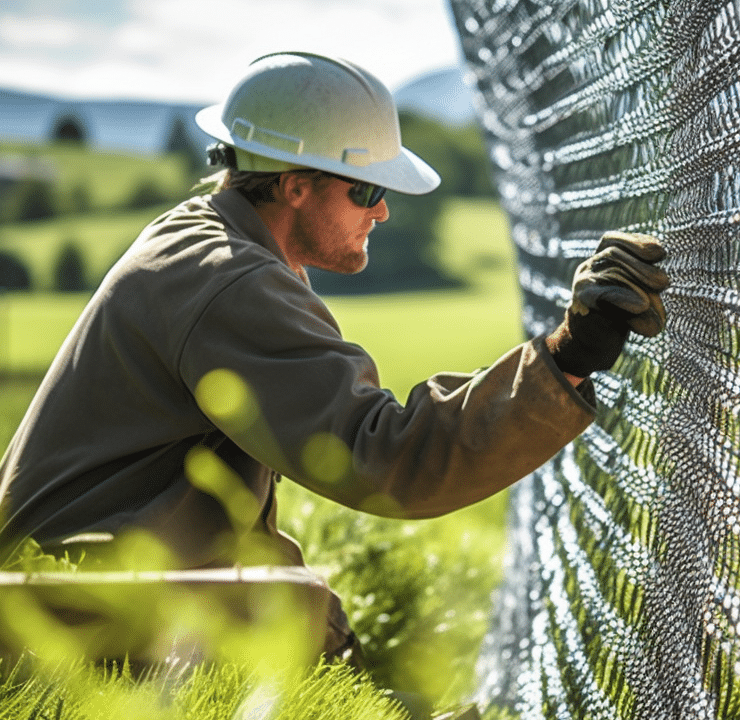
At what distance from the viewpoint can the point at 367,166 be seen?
2.09 m

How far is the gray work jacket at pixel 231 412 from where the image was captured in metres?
1.62

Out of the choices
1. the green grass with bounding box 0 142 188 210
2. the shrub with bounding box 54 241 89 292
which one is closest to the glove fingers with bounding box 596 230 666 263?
the shrub with bounding box 54 241 89 292

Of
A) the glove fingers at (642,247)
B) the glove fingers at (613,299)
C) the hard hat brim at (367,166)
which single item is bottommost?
the glove fingers at (613,299)

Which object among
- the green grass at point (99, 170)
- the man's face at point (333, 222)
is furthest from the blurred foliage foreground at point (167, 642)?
the green grass at point (99, 170)

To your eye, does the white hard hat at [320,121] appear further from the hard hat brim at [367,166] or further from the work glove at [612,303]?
the work glove at [612,303]

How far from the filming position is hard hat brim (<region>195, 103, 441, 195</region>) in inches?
81.2

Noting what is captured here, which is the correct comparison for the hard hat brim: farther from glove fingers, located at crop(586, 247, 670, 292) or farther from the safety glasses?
glove fingers, located at crop(586, 247, 670, 292)

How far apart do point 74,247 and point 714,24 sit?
2786 cm

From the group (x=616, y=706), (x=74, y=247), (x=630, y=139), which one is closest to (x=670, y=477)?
(x=616, y=706)

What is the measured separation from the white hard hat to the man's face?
0.07 metres

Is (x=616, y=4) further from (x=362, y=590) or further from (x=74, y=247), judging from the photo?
(x=74, y=247)

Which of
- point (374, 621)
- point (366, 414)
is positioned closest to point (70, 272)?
point (374, 621)

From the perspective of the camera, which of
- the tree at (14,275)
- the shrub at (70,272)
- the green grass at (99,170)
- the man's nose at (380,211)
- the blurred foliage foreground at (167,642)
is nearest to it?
the blurred foliage foreground at (167,642)

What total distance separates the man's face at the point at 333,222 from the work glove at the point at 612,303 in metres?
0.68
